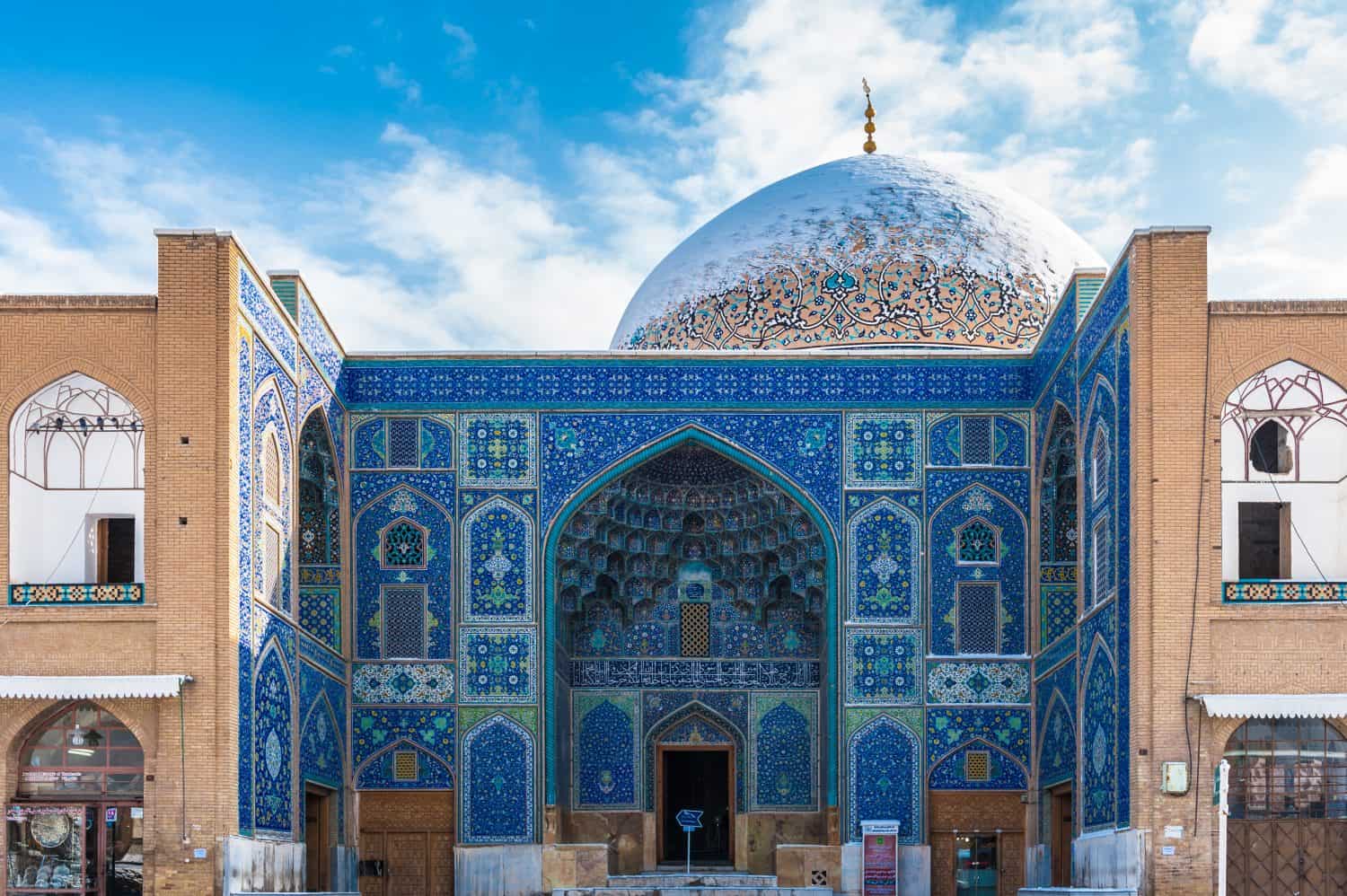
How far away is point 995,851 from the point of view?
49.9ft

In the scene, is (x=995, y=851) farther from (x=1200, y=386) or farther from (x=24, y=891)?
(x=24, y=891)

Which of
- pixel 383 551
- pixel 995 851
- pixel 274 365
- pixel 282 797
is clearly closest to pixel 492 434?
pixel 383 551

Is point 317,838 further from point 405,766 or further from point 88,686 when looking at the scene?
point 88,686

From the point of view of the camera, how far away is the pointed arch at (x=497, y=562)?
15258mm

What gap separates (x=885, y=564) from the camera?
15320mm

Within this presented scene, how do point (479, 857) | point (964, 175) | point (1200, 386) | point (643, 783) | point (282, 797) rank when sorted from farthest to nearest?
point (964, 175) < point (643, 783) < point (479, 857) < point (282, 797) < point (1200, 386)

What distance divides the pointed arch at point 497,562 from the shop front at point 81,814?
12.2 ft

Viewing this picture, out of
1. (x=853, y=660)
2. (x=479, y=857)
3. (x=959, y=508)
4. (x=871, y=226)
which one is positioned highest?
(x=871, y=226)

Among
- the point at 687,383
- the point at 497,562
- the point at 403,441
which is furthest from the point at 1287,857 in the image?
the point at 403,441

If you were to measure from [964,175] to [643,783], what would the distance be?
612cm

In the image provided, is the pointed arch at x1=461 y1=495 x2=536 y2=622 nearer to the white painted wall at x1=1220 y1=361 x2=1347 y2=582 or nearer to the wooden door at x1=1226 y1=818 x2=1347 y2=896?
the white painted wall at x1=1220 y1=361 x2=1347 y2=582

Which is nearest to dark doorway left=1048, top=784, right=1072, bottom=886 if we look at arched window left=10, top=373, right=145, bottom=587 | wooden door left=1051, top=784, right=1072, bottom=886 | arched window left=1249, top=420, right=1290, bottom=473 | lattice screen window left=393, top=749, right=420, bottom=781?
wooden door left=1051, top=784, right=1072, bottom=886

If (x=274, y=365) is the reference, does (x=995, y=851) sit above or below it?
below

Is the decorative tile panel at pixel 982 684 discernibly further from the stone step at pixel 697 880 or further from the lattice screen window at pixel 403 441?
the lattice screen window at pixel 403 441
